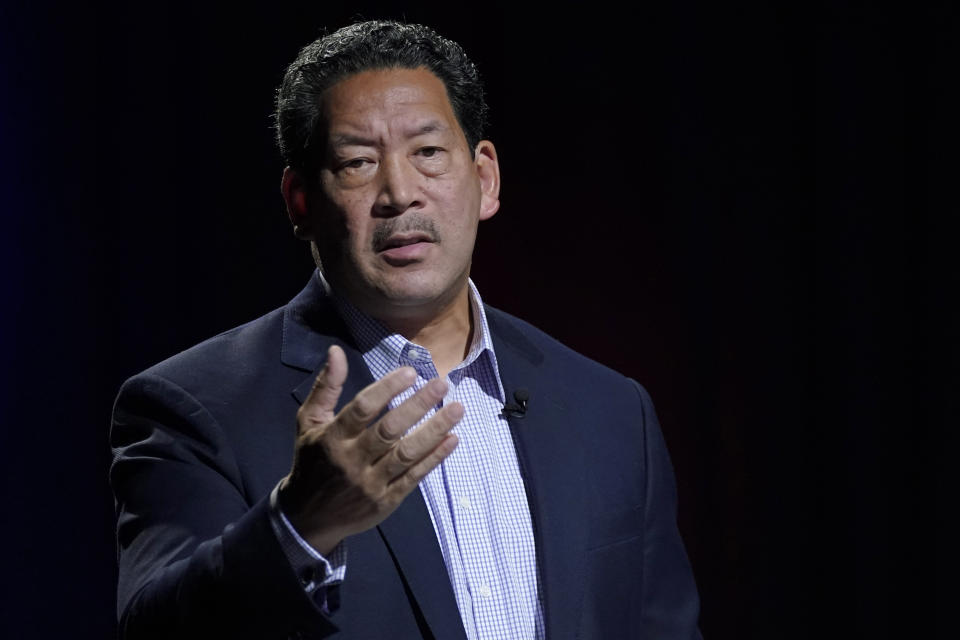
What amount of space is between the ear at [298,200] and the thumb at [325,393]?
65 cm

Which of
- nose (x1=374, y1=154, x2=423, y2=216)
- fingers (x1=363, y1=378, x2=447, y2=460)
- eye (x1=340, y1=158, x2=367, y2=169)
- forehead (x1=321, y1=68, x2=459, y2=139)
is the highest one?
forehead (x1=321, y1=68, x2=459, y2=139)

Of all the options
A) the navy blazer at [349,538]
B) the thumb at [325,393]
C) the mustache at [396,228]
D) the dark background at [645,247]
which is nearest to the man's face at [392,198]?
the mustache at [396,228]

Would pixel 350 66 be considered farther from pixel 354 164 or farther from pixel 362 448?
pixel 362 448

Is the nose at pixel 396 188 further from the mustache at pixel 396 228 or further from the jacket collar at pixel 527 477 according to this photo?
the jacket collar at pixel 527 477

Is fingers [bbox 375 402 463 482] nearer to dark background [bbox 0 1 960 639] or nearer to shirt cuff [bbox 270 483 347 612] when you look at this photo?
shirt cuff [bbox 270 483 347 612]

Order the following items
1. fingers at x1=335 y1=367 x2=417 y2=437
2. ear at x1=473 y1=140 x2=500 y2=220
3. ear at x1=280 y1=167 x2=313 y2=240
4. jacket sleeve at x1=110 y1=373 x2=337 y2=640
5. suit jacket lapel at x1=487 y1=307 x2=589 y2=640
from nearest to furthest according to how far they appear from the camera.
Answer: fingers at x1=335 y1=367 x2=417 y2=437 → jacket sleeve at x1=110 y1=373 x2=337 y2=640 → suit jacket lapel at x1=487 y1=307 x2=589 y2=640 → ear at x1=280 y1=167 x2=313 y2=240 → ear at x1=473 y1=140 x2=500 y2=220

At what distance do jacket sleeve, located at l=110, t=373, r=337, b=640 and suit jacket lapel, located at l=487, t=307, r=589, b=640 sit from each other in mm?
448

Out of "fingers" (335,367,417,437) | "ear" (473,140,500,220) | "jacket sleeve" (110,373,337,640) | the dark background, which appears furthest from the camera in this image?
the dark background

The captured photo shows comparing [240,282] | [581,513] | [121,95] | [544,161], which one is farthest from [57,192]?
[581,513]

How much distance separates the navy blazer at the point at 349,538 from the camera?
1501 millimetres

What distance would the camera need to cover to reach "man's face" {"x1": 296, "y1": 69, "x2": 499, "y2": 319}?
1888mm

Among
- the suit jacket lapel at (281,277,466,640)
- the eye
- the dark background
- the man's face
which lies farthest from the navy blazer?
the dark background

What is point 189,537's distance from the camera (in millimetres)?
1650

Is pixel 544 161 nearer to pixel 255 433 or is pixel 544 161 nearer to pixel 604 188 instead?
pixel 604 188
